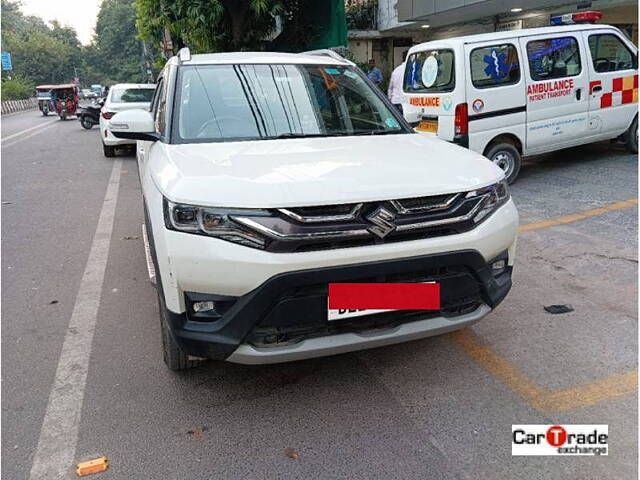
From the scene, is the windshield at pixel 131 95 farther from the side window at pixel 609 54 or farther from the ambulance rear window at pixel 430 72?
the side window at pixel 609 54

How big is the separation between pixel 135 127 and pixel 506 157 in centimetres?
515

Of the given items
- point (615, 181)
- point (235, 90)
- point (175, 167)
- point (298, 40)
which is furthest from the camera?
point (298, 40)

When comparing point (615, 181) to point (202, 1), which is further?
point (202, 1)

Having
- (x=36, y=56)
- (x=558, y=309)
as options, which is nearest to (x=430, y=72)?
(x=558, y=309)

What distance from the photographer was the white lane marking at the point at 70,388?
246 cm

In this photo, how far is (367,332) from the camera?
2.60 meters

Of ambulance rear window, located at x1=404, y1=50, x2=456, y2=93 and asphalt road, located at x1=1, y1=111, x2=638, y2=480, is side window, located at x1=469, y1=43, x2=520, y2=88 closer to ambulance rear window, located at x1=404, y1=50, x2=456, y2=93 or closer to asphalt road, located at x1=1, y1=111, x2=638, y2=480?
ambulance rear window, located at x1=404, y1=50, x2=456, y2=93

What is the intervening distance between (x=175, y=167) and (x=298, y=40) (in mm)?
9830

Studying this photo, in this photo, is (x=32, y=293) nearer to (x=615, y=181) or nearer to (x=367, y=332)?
(x=367, y=332)

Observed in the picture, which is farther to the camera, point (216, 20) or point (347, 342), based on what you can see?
point (216, 20)

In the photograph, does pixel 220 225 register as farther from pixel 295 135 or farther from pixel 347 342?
pixel 295 135

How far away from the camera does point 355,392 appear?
2.92 m

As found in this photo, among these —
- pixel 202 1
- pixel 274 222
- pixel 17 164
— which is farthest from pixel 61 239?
pixel 17 164

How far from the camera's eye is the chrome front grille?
2.37 m
